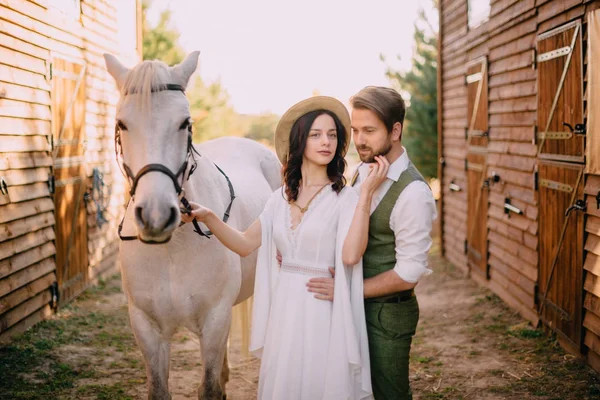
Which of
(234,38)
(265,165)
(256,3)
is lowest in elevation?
(265,165)

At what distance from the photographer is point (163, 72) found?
2.47 metres

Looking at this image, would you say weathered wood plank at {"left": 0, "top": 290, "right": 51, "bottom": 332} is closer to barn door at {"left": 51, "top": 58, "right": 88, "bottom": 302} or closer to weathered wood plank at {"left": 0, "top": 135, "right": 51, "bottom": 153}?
barn door at {"left": 51, "top": 58, "right": 88, "bottom": 302}

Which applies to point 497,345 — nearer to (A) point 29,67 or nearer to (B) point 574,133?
(B) point 574,133

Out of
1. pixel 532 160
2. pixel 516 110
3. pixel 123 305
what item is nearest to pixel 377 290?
pixel 532 160

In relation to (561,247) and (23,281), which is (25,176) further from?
(561,247)

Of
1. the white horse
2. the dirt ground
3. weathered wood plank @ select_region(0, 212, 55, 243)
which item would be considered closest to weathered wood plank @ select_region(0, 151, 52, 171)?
weathered wood plank @ select_region(0, 212, 55, 243)

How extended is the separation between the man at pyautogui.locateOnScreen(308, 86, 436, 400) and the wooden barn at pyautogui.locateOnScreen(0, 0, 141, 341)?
11.9 feet

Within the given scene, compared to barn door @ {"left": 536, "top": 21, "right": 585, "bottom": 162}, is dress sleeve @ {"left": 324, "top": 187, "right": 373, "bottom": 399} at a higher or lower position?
lower

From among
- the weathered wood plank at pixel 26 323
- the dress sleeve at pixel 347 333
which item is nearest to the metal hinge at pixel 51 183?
the weathered wood plank at pixel 26 323

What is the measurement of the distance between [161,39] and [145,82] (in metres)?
16.2

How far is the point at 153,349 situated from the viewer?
2.96m

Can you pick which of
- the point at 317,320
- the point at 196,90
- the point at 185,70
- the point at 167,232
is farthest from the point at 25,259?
the point at 196,90

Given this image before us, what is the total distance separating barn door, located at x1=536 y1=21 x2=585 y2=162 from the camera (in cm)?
458

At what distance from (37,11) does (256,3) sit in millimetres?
52492
